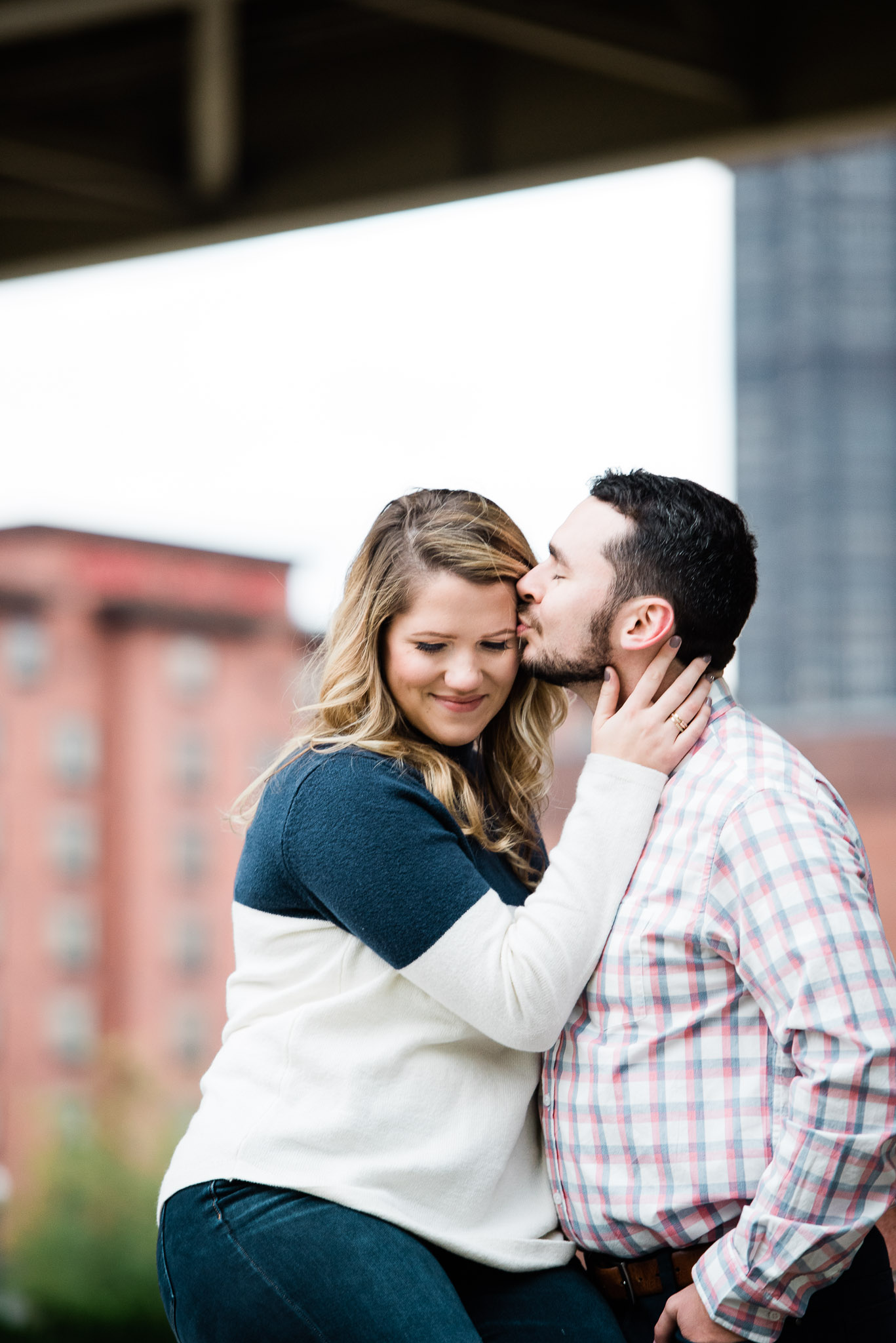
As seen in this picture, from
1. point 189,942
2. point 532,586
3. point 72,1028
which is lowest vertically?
point 72,1028

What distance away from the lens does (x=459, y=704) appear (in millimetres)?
1705

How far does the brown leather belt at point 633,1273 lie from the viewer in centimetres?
147

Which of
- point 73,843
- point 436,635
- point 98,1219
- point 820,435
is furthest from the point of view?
point 820,435

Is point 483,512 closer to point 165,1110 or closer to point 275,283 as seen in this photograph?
point 165,1110

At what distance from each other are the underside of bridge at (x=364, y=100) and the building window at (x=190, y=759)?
90.8ft

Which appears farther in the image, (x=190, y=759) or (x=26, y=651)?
(x=190, y=759)

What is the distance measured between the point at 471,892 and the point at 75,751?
98.1 feet

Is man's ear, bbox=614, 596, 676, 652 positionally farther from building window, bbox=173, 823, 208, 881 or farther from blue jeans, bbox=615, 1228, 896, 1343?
building window, bbox=173, 823, 208, 881

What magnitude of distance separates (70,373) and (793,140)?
1080 inches

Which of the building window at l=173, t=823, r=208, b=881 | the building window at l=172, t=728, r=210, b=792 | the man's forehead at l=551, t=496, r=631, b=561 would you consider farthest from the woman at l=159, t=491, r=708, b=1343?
the building window at l=172, t=728, r=210, b=792

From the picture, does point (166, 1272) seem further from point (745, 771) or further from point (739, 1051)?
point (745, 771)

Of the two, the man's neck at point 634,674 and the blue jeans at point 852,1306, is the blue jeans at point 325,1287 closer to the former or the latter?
the blue jeans at point 852,1306

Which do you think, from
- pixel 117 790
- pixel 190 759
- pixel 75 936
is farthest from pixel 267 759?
pixel 190 759

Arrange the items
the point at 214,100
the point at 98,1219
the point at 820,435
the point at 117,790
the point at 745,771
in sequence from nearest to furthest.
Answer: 1. the point at 745,771
2. the point at 214,100
3. the point at 98,1219
4. the point at 117,790
5. the point at 820,435
